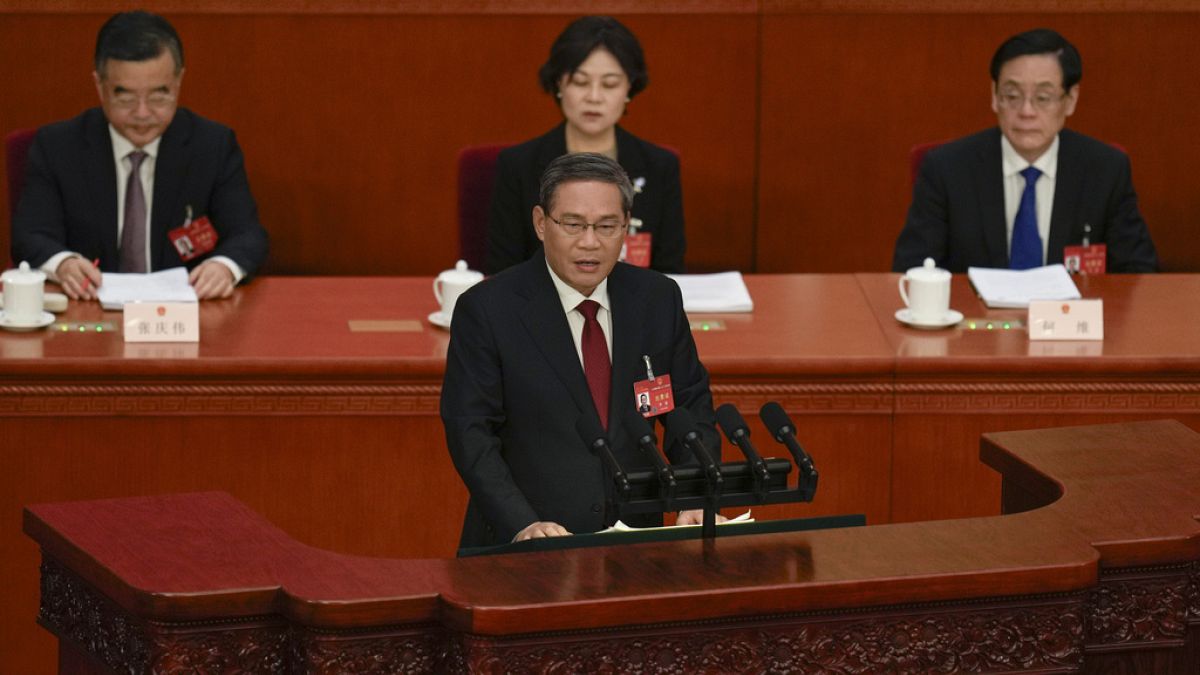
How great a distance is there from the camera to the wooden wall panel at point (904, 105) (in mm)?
6145

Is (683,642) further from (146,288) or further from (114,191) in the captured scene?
(114,191)

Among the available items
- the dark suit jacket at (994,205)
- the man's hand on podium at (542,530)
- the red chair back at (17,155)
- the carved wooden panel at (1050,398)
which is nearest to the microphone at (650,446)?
the man's hand on podium at (542,530)

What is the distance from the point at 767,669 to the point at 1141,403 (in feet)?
6.66

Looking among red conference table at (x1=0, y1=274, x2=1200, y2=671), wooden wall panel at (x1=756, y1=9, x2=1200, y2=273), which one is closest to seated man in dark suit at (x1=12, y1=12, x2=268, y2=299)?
red conference table at (x1=0, y1=274, x2=1200, y2=671)

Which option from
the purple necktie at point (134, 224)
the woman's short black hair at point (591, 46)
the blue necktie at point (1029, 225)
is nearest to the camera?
the woman's short black hair at point (591, 46)

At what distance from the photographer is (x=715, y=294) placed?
4.59m

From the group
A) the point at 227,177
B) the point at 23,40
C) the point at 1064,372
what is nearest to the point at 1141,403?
the point at 1064,372

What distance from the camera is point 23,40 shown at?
19.5 ft

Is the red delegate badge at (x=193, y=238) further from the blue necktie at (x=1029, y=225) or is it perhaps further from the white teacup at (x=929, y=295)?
the blue necktie at (x=1029, y=225)

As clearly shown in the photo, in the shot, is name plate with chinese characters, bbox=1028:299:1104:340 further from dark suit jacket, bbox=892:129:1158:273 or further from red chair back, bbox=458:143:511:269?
red chair back, bbox=458:143:511:269

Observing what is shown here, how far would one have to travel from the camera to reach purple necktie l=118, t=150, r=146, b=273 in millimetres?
4898

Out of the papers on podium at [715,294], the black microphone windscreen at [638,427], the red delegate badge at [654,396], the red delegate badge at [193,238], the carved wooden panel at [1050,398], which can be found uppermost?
the red delegate badge at [193,238]

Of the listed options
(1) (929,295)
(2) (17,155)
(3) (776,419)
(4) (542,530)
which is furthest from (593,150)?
(3) (776,419)

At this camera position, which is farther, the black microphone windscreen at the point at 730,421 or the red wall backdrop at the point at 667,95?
the red wall backdrop at the point at 667,95
